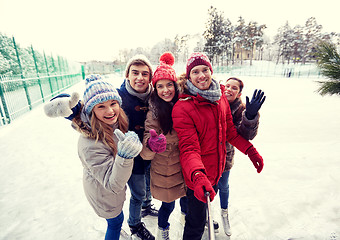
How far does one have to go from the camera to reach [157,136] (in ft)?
4.22

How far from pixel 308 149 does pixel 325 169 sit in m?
0.81

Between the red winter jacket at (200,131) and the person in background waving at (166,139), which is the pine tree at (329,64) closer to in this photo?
the red winter jacket at (200,131)

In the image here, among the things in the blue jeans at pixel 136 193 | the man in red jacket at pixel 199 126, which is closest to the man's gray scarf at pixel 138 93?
the man in red jacket at pixel 199 126

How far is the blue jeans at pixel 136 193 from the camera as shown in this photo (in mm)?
1732

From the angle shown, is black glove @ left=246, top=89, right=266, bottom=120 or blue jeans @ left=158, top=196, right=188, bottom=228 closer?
black glove @ left=246, top=89, right=266, bottom=120

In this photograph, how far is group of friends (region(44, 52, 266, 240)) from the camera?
1.19m

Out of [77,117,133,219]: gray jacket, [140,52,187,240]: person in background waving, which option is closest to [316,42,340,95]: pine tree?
[140,52,187,240]: person in background waving

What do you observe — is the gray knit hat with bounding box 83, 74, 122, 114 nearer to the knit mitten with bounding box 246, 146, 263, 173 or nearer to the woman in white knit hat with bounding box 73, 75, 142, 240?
the woman in white knit hat with bounding box 73, 75, 142, 240

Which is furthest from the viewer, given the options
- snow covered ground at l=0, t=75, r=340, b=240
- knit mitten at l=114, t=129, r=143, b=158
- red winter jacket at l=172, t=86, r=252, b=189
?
snow covered ground at l=0, t=75, r=340, b=240

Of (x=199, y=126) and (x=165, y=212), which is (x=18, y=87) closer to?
(x=165, y=212)

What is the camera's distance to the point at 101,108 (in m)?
1.31

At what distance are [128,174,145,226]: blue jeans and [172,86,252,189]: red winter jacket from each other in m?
0.57

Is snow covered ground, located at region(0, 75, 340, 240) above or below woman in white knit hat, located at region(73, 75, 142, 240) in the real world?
below

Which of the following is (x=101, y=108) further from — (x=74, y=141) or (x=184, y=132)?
(x=74, y=141)
